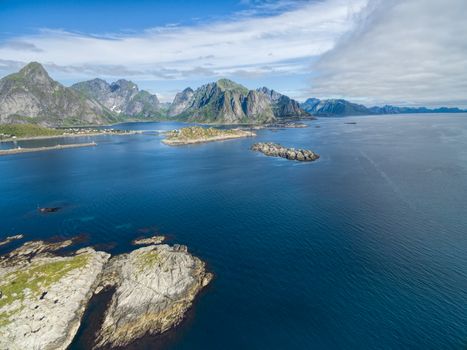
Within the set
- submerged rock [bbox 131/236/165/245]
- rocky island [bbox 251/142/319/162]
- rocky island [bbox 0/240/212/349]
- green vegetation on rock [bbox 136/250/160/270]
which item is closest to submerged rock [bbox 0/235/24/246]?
rocky island [bbox 0/240/212/349]

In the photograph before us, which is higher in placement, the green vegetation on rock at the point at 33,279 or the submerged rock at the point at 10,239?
the green vegetation on rock at the point at 33,279

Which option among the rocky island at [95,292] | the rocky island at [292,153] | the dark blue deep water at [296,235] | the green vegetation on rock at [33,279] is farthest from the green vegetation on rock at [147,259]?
the rocky island at [292,153]

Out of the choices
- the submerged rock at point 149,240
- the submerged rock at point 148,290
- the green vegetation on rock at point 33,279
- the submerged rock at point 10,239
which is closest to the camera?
the submerged rock at point 148,290

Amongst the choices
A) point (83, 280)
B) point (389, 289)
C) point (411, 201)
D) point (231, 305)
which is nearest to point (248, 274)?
point (231, 305)

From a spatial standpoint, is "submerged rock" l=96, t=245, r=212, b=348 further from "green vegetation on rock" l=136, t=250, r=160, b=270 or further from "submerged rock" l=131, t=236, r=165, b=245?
"submerged rock" l=131, t=236, r=165, b=245

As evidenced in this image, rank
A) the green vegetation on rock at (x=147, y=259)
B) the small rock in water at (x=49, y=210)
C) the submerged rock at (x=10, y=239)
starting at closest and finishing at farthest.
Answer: the green vegetation on rock at (x=147, y=259)
the submerged rock at (x=10, y=239)
the small rock in water at (x=49, y=210)

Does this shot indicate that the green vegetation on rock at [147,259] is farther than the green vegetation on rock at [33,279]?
Yes

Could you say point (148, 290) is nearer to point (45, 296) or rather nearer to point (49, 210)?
point (45, 296)

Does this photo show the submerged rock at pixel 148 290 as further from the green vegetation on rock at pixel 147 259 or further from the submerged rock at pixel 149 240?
the submerged rock at pixel 149 240
